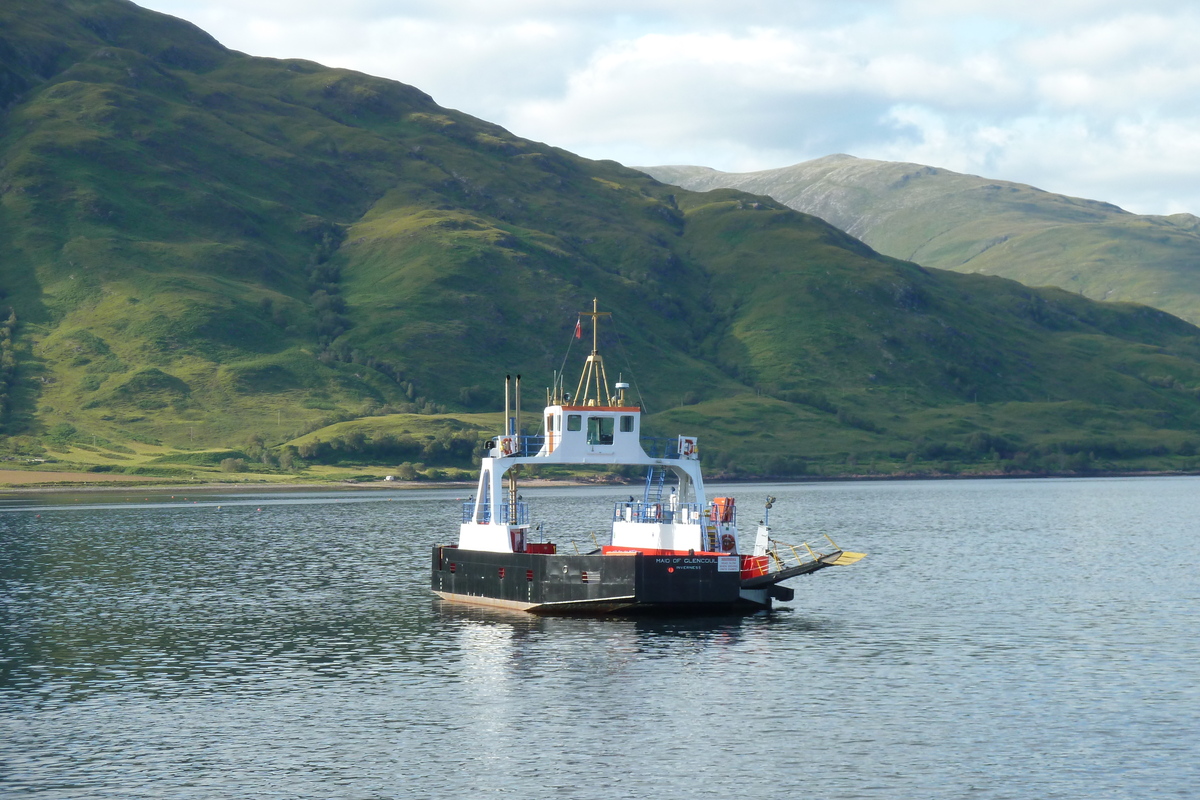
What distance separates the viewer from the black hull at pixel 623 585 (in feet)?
211

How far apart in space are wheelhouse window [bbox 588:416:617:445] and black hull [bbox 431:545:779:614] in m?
6.85

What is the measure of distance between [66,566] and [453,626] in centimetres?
5120

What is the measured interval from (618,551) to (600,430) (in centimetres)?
743

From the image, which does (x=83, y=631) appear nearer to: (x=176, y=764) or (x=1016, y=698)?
(x=176, y=764)

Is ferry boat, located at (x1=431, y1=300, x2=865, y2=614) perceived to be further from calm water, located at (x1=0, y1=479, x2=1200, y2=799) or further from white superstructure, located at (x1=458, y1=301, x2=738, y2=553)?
calm water, located at (x1=0, y1=479, x2=1200, y2=799)

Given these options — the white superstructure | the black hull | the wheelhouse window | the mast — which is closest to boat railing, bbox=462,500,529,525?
the white superstructure

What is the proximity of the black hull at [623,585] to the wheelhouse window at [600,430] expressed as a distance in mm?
6847

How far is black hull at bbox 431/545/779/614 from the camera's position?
6419 centimetres

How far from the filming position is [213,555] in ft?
373

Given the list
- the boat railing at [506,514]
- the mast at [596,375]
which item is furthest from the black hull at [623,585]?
the mast at [596,375]

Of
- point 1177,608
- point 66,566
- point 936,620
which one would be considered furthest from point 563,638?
point 66,566

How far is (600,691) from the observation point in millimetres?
49562

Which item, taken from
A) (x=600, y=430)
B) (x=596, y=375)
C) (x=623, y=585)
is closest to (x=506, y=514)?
(x=600, y=430)

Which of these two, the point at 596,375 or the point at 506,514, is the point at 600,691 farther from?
the point at 506,514
